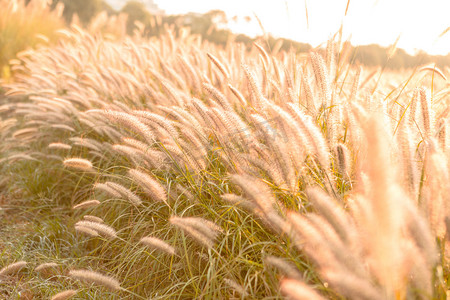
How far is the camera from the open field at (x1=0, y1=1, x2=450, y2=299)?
1.00 meters

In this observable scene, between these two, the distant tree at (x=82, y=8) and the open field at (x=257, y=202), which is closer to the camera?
the open field at (x=257, y=202)

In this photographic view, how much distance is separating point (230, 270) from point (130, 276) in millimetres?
731

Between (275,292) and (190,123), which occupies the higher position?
(190,123)

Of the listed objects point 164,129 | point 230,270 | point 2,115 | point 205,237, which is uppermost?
point 164,129

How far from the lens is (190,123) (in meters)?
2.00

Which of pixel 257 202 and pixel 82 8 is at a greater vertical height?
pixel 257 202

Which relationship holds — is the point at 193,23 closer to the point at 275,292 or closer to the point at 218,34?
the point at 218,34

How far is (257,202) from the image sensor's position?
1352mm

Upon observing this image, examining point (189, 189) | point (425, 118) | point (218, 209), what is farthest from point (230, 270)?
point (425, 118)

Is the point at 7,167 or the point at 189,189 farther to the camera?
the point at 7,167

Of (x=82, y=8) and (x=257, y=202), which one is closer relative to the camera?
(x=257, y=202)

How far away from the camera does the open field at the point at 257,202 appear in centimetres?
100

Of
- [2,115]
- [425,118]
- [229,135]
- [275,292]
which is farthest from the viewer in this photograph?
[2,115]

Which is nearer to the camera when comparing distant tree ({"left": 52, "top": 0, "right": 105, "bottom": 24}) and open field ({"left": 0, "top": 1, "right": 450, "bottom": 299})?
open field ({"left": 0, "top": 1, "right": 450, "bottom": 299})
